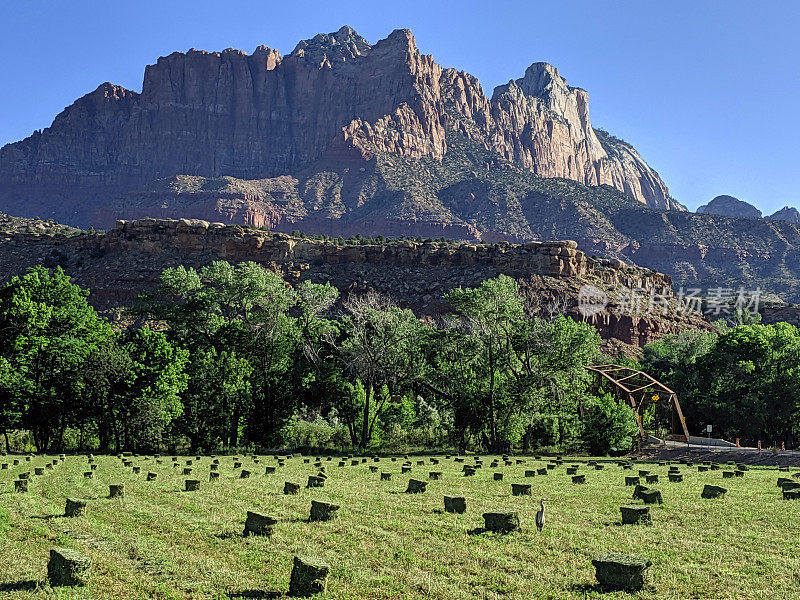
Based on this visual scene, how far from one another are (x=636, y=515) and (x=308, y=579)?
23.8 ft

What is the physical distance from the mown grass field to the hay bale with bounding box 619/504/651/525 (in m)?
0.24

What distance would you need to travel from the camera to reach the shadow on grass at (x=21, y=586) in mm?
9370

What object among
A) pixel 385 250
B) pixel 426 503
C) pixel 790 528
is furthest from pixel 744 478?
pixel 385 250

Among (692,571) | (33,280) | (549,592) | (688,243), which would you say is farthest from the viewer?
(688,243)

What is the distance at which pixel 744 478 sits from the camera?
23.6 metres

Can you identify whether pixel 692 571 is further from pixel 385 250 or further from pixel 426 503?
pixel 385 250

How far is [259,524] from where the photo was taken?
12445 millimetres

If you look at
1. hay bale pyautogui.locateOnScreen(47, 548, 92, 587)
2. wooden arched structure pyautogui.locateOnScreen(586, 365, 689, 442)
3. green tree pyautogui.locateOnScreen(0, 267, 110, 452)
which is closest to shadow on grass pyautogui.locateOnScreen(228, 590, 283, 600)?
hay bale pyautogui.locateOnScreen(47, 548, 92, 587)

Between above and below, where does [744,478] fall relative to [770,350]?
below

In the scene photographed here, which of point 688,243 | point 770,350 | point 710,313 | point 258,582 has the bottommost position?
point 258,582

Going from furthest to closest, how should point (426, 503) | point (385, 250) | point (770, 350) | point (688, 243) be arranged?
point (688, 243) → point (385, 250) → point (770, 350) → point (426, 503)

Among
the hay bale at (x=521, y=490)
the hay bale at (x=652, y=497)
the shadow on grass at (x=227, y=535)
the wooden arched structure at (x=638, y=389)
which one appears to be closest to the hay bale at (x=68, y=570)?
the shadow on grass at (x=227, y=535)

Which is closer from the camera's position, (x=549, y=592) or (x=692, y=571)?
(x=549, y=592)

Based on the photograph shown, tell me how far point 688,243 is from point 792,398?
16001 cm
